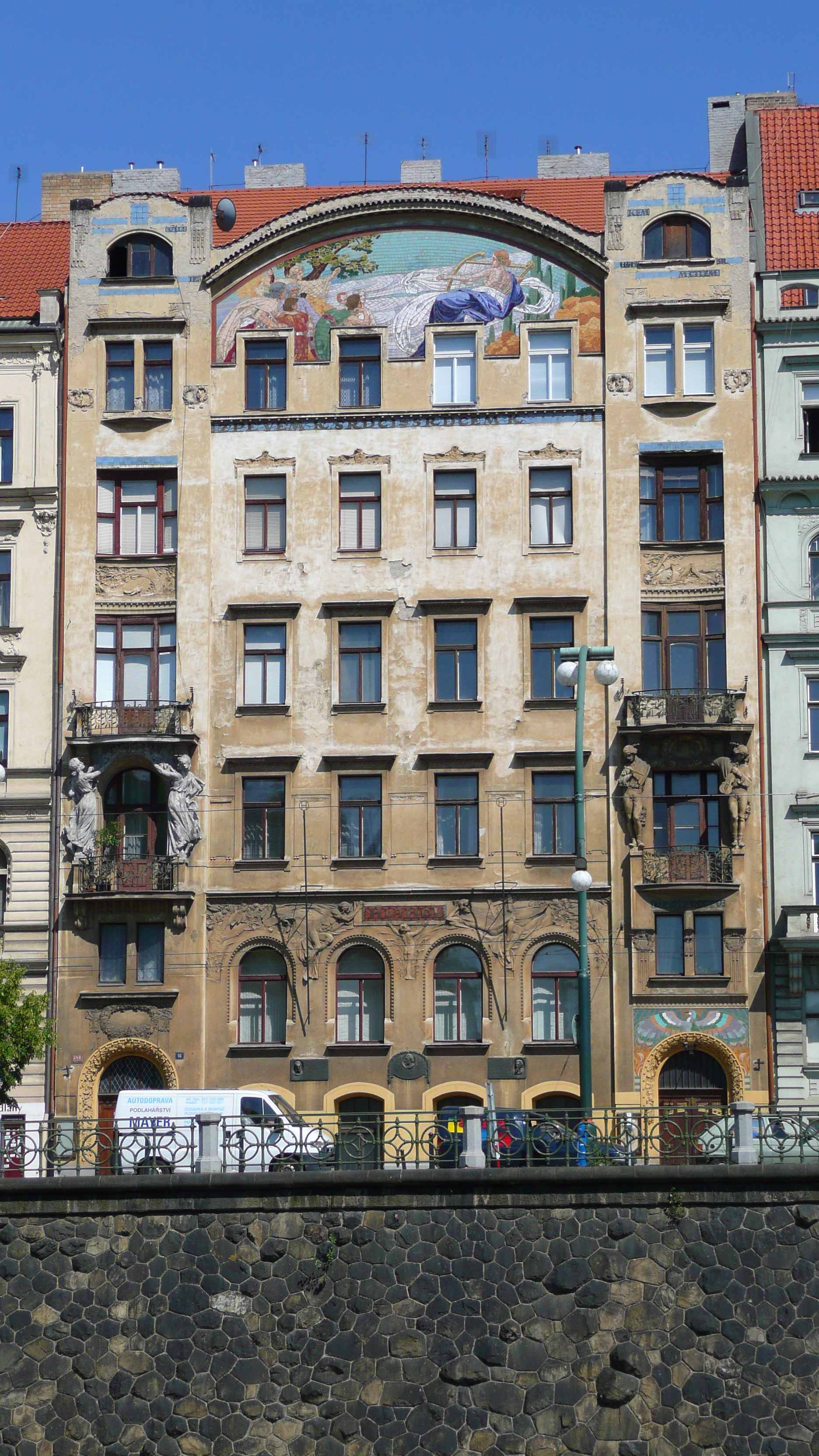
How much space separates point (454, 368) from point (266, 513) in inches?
216

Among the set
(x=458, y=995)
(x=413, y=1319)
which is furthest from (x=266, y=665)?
(x=413, y=1319)

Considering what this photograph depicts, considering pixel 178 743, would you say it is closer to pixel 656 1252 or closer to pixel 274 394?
pixel 274 394

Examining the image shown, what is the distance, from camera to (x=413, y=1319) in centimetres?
2839

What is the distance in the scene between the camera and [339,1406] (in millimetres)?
27984

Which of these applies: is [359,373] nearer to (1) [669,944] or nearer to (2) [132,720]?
(2) [132,720]

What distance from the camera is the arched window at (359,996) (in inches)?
1823

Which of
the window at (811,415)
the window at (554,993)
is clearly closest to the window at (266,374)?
the window at (811,415)

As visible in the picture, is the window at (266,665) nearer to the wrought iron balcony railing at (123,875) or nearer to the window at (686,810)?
the wrought iron balcony railing at (123,875)

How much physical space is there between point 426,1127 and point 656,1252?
1034 cm

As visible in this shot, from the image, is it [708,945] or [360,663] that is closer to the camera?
[708,945]

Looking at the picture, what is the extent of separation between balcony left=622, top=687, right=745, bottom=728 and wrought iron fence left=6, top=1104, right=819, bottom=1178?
52.3ft

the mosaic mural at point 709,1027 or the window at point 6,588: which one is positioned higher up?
the window at point 6,588

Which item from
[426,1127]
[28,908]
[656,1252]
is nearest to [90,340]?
[28,908]

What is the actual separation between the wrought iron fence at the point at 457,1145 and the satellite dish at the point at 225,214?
995 inches
